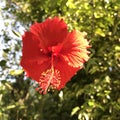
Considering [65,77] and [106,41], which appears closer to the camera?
[65,77]

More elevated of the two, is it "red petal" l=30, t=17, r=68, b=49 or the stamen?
"red petal" l=30, t=17, r=68, b=49

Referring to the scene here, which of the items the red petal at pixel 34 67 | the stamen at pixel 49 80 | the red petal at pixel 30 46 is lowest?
the stamen at pixel 49 80

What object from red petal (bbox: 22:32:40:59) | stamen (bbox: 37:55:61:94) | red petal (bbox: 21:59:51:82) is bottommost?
stamen (bbox: 37:55:61:94)

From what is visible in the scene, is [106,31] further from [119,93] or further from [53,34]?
[53,34]

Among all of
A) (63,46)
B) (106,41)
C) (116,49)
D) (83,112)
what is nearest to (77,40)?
(63,46)
